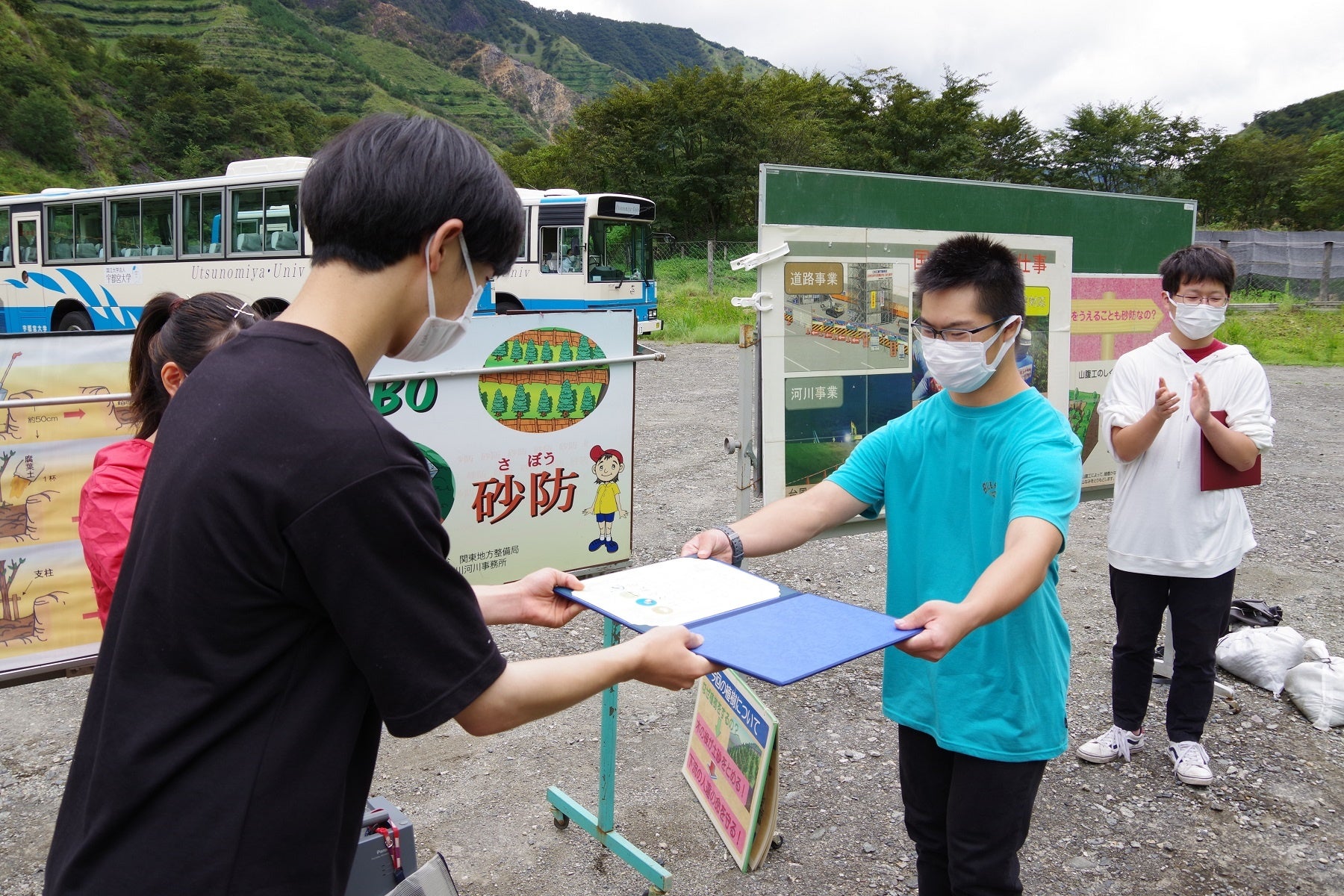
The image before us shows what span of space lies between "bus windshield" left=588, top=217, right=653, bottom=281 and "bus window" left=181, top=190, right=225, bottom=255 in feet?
20.3

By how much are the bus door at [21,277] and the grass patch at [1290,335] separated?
21758 mm

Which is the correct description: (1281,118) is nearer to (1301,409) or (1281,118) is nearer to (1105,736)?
(1301,409)

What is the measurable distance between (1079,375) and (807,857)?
2768 mm

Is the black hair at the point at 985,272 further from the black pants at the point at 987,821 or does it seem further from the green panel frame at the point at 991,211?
the green panel frame at the point at 991,211

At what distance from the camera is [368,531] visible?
1022 millimetres

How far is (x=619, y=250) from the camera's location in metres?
17.5

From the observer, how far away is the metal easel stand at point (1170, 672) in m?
4.05

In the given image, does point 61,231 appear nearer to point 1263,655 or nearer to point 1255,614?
point 1255,614

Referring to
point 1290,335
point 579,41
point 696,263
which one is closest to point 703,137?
point 696,263

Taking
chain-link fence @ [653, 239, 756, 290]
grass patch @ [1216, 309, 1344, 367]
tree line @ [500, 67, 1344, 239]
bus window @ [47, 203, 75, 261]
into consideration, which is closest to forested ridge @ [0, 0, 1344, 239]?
tree line @ [500, 67, 1344, 239]

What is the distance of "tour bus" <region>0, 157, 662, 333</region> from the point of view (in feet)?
Answer: 46.3

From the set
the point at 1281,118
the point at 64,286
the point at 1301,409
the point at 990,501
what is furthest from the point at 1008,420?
the point at 1281,118

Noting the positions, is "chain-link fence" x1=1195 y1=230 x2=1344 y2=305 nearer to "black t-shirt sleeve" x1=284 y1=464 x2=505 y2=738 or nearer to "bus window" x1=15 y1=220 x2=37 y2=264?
"bus window" x1=15 y1=220 x2=37 y2=264

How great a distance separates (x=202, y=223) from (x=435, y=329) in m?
15.7
